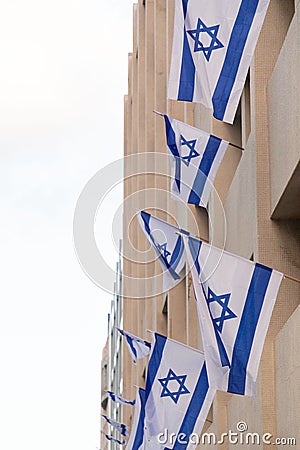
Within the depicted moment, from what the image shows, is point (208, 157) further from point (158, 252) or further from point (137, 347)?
point (137, 347)

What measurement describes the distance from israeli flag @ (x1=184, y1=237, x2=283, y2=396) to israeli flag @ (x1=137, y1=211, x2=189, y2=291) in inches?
178

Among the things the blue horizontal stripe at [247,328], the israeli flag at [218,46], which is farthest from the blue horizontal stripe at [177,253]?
the blue horizontal stripe at [247,328]

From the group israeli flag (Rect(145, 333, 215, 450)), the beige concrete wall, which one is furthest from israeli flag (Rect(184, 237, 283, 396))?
israeli flag (Rect(145, 333, 215, 450))

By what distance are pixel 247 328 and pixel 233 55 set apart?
339 centimetres

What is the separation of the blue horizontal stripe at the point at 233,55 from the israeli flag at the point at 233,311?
185 cm

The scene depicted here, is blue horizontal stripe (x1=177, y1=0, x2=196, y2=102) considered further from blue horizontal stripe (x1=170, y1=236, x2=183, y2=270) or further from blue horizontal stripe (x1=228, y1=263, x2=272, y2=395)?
blue horizontal stripe (x1=170, y1=236, x2=183, y2=270)

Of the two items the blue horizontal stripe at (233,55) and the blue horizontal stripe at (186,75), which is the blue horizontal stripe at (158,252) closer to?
the blue horizontal stripe at (186,75)

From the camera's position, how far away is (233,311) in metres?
13.4

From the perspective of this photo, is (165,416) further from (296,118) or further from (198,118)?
(198,118)

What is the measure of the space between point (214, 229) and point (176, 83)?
660 centimetres

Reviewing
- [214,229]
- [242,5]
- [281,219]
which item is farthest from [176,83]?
[214,229]

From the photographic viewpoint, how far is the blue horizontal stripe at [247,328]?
1305 centimetres

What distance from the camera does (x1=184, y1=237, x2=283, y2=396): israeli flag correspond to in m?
13.0

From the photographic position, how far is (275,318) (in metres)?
15.9
